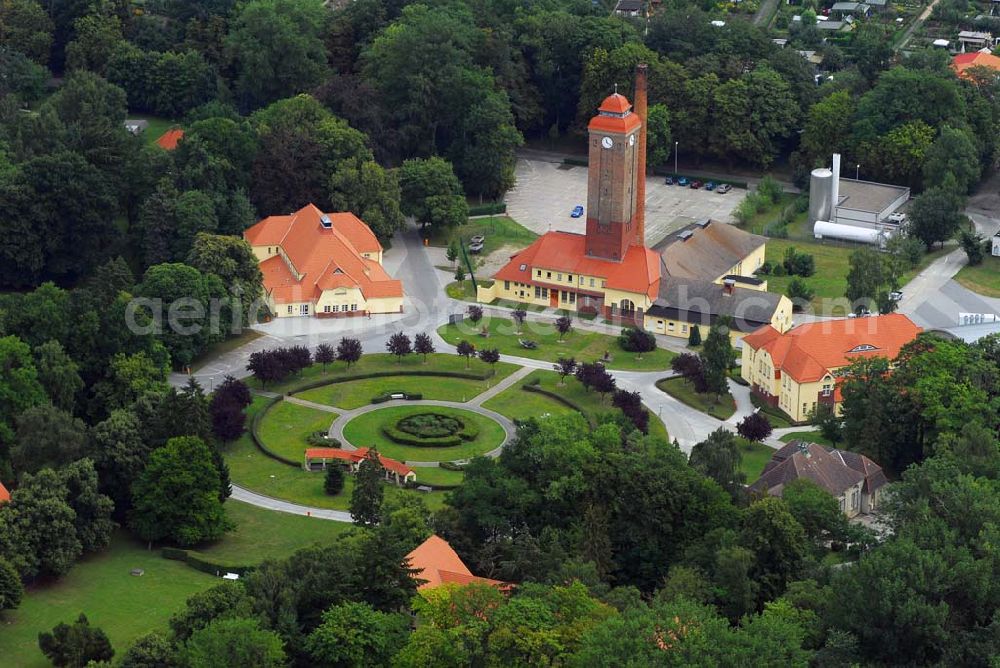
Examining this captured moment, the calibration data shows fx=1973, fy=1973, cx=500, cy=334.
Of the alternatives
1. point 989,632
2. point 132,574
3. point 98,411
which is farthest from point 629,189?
point 989,632

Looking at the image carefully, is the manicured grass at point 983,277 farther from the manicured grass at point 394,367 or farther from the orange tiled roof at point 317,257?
the orange tiled roof at point 317,257

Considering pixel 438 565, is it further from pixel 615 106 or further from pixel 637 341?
pixel 615 106

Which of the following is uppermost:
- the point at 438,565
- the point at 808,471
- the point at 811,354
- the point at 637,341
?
the point at 811,354

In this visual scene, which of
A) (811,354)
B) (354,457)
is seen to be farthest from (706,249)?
(354,457)

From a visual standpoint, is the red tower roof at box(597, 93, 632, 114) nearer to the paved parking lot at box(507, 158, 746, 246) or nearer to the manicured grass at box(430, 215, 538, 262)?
the paved parking lot at box(507, 158, 746, 246)

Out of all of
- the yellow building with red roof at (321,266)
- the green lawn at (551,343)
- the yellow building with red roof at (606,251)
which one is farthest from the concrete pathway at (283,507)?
the yellow building with red roof at (606,251)

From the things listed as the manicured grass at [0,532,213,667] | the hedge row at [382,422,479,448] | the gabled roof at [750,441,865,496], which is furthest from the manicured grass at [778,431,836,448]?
the manicured grass at [0,532,213,667]

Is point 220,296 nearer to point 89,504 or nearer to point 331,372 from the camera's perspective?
point 331,372
